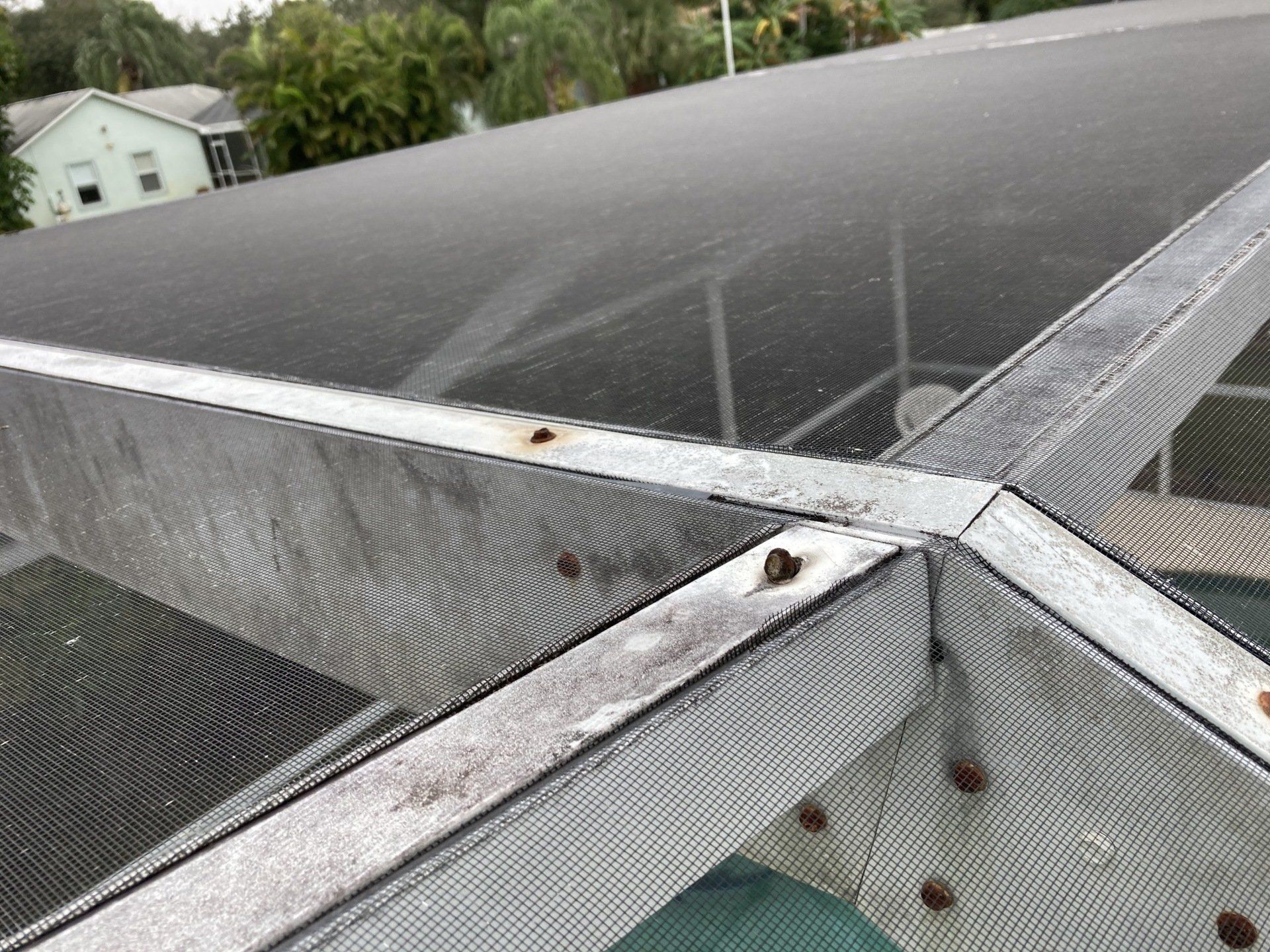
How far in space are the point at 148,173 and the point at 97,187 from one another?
1.17 metres

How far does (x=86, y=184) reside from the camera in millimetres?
17547

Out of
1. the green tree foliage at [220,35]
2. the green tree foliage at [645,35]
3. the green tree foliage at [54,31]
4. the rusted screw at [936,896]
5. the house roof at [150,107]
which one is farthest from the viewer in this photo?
the green tree foliage at [220,35]

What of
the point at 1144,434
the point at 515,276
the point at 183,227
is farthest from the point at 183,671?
the point at 183,227

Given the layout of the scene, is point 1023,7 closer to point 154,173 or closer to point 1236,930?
point 154,173

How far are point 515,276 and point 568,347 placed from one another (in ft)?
1.99

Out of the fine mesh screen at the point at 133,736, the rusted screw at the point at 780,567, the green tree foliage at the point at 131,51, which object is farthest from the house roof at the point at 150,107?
the rusted screw at the point at 780,567

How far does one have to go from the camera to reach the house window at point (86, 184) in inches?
677

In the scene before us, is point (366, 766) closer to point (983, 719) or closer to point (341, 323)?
point (983, 719)

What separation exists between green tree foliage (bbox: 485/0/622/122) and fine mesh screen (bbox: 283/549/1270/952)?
49.9ft

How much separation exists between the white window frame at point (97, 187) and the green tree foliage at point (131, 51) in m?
8.72

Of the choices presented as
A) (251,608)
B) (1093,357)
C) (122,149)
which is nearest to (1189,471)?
(1093,357)

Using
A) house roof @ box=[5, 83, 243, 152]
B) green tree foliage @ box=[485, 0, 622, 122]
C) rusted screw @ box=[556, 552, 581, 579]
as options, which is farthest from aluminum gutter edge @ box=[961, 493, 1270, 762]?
house roof @ box=[5, 83, 243, 152]

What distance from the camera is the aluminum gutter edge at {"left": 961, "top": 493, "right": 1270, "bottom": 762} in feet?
2.48

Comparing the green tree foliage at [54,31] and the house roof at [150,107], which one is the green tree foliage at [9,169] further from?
the green tree foliage at [54,31]
